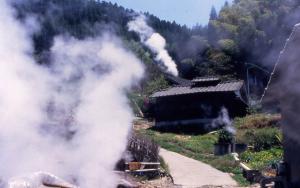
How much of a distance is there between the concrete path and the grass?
17.5 inches

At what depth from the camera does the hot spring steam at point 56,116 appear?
39.3 feet

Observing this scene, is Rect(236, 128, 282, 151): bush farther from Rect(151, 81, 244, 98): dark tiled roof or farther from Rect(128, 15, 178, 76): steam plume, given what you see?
Rect(128, 15, 178, 76): steam plume

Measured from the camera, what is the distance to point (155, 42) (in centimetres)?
5253

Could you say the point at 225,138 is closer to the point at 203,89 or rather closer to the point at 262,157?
the point at 262,157

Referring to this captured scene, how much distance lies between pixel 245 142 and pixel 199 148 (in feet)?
8.70

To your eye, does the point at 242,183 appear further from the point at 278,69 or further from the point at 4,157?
the point at 4,157

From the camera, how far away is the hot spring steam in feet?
39.3

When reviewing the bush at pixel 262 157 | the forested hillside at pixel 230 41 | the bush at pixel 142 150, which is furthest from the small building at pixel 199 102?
the bush at pixel 142 150

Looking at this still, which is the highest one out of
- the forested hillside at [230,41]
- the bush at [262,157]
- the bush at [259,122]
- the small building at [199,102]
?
the forested hillside at [230,41]

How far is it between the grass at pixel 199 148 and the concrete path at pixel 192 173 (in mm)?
445

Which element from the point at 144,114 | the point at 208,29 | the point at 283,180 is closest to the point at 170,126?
the point at 144,114

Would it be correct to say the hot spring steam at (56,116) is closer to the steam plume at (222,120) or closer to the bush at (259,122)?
the bush at (259,122)

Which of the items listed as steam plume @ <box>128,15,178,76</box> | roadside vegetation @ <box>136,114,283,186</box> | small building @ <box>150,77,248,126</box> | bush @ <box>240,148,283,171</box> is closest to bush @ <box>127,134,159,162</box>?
roadside vegetation @ <box>136,114,283,186</box>

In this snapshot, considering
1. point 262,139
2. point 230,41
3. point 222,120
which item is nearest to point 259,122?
point 222,120
